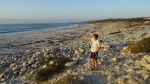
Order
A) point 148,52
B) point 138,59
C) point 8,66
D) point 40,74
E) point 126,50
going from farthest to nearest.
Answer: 1. point 8,66
2. point 126,50
3. point 148,52
4. point 138,59
5. point 40,74

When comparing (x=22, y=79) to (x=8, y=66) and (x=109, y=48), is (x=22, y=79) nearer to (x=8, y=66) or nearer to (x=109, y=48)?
(x=8, y=66)

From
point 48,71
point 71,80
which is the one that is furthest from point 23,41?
point 71,80

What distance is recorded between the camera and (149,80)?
7.32 meters

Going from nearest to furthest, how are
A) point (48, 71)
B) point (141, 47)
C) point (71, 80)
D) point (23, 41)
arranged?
point (71, 80)
point (48, 71)
point (141, 47)
point (23, 41)

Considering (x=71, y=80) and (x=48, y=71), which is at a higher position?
(x=71, y=80)

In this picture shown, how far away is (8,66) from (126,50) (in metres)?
6.55

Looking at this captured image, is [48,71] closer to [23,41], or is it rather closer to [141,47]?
[141,47]

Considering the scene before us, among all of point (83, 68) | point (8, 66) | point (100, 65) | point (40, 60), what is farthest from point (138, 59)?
point (8, 66)

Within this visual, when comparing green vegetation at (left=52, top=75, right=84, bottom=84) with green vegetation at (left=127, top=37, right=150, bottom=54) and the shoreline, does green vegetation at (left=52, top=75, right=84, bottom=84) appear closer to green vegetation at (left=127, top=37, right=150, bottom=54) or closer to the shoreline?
green vegetation at (left=127, top=37, right=150, bottom=54)

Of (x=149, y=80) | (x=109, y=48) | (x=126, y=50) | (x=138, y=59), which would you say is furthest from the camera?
(x=109, y=48)

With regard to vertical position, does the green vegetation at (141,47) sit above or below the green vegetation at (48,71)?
above

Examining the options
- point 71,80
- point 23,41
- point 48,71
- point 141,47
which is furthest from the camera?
point 23,41

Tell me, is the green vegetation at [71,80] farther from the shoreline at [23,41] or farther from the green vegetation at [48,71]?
the shoreline at [23,41]

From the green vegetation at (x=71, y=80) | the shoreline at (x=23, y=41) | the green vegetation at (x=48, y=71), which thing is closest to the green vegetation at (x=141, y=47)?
the green vegetation at (x=48, y=71)
